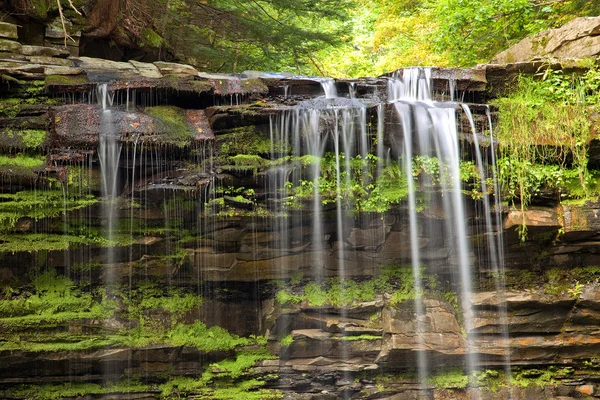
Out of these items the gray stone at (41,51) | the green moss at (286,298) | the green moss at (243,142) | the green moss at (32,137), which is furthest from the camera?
the gray stone at (41,51)

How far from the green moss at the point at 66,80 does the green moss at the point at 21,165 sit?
1210 millimetres

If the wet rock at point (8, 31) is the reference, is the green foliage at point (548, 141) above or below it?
below

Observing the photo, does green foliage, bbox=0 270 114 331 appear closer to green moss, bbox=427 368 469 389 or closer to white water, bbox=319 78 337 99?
white water, bbox=319 78 337 99

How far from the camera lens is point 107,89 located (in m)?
8.56

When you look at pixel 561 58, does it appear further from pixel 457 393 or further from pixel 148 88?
pixel 148 88

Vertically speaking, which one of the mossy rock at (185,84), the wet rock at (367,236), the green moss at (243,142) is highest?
the mossy rock at (185,84)

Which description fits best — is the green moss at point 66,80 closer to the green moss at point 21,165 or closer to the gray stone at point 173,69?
the green moss at point 21,165

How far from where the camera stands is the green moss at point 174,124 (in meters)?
8.09

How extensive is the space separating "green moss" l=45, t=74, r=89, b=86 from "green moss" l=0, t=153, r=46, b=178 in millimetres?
1210

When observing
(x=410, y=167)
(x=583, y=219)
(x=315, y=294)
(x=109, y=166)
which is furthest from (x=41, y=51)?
(x=583, y=219)

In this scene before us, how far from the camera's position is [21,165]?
7859mm

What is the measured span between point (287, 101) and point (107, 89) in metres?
2.72

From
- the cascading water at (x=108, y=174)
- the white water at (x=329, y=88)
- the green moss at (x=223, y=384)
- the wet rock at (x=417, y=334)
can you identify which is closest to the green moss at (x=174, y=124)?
the cascading water at (x=108, y=174)

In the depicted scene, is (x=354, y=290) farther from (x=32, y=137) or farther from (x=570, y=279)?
(x=32, y=137)
